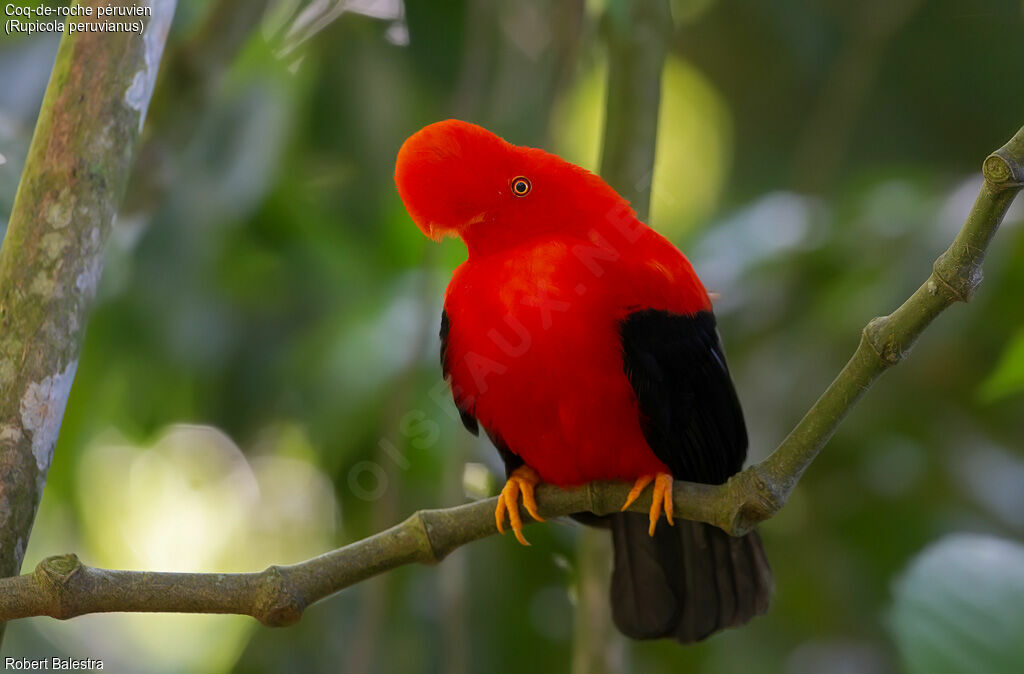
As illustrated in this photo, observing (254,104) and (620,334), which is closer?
(620,334)

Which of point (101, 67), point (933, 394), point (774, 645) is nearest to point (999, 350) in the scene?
point (933, 394)

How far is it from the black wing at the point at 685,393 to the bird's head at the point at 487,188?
0.25 metres

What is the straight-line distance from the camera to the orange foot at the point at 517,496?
1.89 m

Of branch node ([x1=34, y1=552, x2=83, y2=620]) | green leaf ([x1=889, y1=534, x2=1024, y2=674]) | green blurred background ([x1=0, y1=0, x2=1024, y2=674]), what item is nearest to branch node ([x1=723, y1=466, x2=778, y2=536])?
green leaf ([x1=889, y1=534, x2=1024, y2=674])

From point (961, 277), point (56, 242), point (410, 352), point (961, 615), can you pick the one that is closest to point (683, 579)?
point (961, 615)

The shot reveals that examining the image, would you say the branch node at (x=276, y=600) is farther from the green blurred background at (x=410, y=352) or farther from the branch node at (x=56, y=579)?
the green blurred background at (x=410, y=352)

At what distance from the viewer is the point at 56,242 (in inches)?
58.4

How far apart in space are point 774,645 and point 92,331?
7.98 feet

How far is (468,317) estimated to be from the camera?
1.83 metres

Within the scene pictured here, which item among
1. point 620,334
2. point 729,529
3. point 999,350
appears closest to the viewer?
point 729,529

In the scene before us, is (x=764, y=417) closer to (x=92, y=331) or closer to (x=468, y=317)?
(x=468, y=317)

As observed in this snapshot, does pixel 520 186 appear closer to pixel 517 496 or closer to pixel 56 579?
pixel 517 496

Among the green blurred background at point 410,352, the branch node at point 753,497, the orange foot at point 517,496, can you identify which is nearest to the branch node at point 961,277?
the branch node at point 753,497

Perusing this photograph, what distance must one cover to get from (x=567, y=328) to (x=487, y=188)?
28 cm
